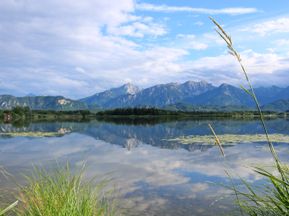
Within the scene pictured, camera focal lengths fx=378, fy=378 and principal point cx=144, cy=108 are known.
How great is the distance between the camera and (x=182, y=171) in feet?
86.3

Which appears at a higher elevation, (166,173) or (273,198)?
(273,198)

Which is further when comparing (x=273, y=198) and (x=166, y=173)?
(x=166, y=173)

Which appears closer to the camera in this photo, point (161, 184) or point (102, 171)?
point (161, 184)

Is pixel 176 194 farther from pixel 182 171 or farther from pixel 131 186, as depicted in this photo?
pixel 182 171

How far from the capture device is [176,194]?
62.4 ft

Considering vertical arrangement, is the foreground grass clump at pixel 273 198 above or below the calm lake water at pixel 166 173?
above

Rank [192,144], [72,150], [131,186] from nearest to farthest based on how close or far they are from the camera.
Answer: [131,186] < [72,150] < [192,144]

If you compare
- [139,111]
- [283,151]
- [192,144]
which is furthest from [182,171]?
[139,111]

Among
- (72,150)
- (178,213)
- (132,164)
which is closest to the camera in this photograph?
(178,213)

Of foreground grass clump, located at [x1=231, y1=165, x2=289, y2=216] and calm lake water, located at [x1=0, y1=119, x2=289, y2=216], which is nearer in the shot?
foreground grass clump, located at [x1=231, y1=165, x2=289, y2=216]

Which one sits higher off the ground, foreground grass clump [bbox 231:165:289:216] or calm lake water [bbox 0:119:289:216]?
foreground grass clump [bbox 231:165:289:216]

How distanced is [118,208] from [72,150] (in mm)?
24848

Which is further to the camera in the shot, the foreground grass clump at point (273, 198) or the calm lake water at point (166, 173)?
the calm lake water at point (166, 173)

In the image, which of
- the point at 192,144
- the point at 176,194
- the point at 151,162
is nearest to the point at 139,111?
the point at 192,144
